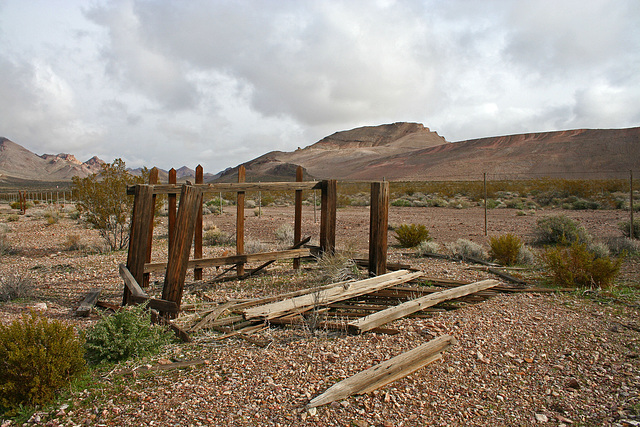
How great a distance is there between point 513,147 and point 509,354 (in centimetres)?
10590

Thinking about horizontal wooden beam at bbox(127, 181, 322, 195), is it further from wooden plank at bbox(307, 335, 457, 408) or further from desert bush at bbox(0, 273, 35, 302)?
wooden plank at bbox(307, 335, 457, 408)

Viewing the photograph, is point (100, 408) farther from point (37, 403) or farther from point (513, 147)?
point (513, 147)

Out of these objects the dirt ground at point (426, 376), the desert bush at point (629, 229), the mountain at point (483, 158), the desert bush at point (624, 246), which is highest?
the mountain at point (483, 158)

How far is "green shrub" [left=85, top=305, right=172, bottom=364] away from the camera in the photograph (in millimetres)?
4277

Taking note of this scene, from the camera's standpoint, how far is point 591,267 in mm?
7082

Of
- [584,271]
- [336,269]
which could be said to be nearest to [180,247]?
[336,269]

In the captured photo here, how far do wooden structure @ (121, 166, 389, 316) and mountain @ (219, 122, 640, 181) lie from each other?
44.4m

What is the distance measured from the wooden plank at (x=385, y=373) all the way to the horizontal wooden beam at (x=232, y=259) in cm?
367

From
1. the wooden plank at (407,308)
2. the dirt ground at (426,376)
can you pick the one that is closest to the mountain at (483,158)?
the wooden plank at (407,308)

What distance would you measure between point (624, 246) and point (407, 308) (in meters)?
8.68

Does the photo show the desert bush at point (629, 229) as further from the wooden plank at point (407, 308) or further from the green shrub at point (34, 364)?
the green shrub at point (34, 364)

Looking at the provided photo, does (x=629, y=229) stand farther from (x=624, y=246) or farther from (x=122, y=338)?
(x=122, y=338)

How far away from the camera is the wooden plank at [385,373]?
3.54 m

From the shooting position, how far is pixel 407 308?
543cm
